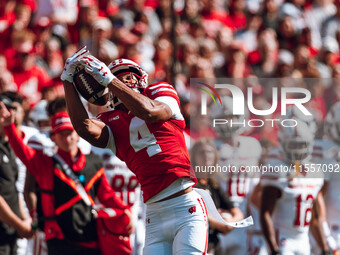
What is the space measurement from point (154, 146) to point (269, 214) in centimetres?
269

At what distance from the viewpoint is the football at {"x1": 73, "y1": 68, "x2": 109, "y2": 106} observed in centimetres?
461

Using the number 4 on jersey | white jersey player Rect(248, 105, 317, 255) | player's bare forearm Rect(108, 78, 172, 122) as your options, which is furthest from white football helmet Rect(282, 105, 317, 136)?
player's bare forearm Rect(108, 78, 172, 122)

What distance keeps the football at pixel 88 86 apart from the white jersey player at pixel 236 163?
8.83 ft

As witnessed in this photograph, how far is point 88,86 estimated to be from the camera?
15.2 feet

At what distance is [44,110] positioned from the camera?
24.9 ft

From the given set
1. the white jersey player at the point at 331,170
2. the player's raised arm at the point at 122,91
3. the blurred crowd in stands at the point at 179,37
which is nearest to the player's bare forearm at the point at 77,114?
the player's raised arm at the point at 122,91

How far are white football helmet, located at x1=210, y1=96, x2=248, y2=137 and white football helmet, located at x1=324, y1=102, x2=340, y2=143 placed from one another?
3.18ft

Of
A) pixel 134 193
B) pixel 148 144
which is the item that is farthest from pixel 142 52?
pixel 148 144

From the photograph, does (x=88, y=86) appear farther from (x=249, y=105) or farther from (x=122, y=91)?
(x=249, y=105)

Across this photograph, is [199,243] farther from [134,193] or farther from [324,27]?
[324,27]

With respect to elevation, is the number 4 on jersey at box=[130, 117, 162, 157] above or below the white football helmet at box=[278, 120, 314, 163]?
above

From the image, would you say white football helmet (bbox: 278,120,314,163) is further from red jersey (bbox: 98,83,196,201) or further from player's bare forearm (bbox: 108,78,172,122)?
player's bare forearm (bbox: 108,78,172,122)

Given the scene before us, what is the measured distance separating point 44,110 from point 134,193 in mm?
1354

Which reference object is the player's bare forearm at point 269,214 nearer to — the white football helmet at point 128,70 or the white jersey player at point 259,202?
the white jersey player at point 259,202
